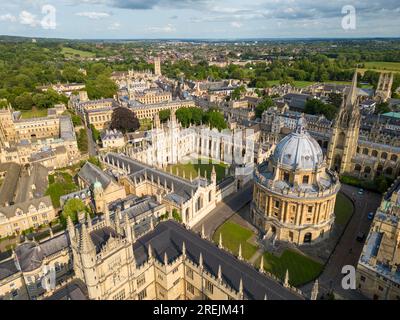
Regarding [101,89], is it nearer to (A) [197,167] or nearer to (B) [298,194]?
(A) [197,167]

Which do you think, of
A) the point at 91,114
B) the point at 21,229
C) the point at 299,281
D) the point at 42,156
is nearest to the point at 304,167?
the point at 299,281

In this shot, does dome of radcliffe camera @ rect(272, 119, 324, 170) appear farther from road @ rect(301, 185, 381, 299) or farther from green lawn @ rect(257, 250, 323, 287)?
green lawn @ rect(257, 250, 323, 287)

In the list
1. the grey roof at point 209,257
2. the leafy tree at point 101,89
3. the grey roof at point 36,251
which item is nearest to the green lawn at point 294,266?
the grey roof at point 209,257

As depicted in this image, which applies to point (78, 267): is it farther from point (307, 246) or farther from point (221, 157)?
point (221, 157)

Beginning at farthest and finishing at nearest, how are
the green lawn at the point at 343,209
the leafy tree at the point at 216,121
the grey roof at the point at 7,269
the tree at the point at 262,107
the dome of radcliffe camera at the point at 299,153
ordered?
1. the tree at the point at 262,107
2. the leafy tree at the point at 216,121
3. the green lawn at the point at 343,209
4. the dome of radcliffe camera at the point at 299,153
5. the grey roof at the point at 7,269

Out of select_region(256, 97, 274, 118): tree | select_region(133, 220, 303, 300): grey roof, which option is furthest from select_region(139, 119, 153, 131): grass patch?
select_region(133, 220, 303, 300): grey roof

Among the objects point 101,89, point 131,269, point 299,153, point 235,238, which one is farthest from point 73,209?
point 101,89

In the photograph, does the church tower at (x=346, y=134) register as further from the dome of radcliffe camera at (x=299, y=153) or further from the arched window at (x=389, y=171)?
the dome of radcliffe camera at (x=299, y=153)
